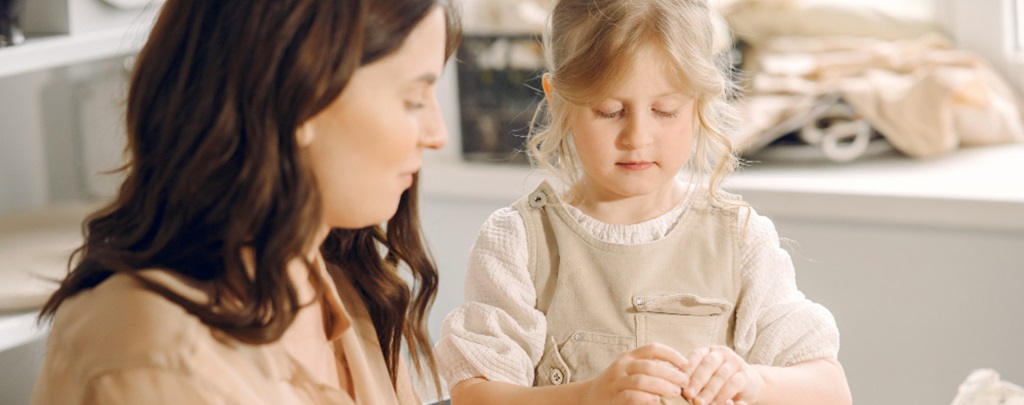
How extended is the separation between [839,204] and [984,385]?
0.61 m

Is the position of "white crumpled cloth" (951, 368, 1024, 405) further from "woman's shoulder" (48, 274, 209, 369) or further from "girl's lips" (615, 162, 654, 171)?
"woman's shoulder" (48, 274, 209, 369)

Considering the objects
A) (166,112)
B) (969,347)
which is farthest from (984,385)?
(166,112)

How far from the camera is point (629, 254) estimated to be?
1.28 metres

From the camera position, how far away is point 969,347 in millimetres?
A: 1935

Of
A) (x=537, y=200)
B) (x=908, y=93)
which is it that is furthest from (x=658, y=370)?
(x=908, y=93)

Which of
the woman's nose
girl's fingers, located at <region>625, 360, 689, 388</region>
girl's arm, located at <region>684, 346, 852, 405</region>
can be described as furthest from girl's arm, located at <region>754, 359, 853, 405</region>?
the woman's nose

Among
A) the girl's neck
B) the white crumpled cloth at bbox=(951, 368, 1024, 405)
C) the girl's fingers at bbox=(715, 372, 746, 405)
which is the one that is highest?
the girl's neck

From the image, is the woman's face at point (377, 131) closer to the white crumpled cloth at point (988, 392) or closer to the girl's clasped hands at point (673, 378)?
the girl's clasped hands at point (673, 378)

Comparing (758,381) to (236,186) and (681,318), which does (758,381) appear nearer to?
(681,318)

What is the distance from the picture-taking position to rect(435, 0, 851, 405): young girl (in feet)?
3.95

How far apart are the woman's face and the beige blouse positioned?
12cm

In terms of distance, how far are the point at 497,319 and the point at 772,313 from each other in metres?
0.28

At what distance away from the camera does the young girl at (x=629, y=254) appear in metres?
1.20

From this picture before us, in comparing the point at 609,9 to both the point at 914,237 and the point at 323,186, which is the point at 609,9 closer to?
the point at 323,186
